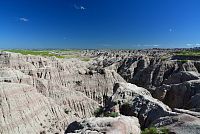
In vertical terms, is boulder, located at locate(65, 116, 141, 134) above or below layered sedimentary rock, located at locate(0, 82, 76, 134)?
above

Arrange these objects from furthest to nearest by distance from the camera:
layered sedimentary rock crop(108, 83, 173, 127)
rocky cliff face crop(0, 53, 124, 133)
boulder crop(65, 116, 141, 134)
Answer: rocky cliff face crop(0, 53, 124, 133), layered sedimentary rock crop(108, 83, 173, 127), boulder crop(65, 116, 141, 134)

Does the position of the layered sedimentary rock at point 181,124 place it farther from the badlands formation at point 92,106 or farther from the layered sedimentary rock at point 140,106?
the layered sedimentary rock at point 140,106

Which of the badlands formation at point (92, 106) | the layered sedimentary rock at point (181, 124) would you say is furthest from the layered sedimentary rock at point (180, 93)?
the layered sedimentary rock at point (181, 124)

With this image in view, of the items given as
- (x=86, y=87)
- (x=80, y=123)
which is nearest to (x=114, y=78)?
(x=86, y=87)

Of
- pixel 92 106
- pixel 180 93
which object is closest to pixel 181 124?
pixel 180 93

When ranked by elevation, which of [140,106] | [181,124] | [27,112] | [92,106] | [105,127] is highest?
[181,124]

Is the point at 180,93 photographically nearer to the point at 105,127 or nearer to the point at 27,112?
the point at 27,112

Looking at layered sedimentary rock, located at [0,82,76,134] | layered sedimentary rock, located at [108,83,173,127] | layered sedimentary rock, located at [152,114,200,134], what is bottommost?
layered sedimentary rock, located at [0,82,76,134]

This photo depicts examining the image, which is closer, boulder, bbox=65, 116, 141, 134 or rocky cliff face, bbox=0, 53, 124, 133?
boulder, bbox=65, 116, 141, 134

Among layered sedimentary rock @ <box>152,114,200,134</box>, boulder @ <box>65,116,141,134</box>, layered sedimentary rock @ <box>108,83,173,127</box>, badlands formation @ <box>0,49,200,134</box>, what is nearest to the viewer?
layered sedimentary rock @ <box>152,114,200,134</box>

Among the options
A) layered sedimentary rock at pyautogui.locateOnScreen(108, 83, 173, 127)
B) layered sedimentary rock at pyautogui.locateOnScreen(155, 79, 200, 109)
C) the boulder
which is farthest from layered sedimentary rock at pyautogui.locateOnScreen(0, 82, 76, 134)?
layered sedimentary rock at pyautogui.locateOnScreen(155, 79, 200, 109)

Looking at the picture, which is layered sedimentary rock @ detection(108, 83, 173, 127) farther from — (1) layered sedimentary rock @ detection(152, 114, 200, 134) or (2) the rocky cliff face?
(2) the rocky cliff face
